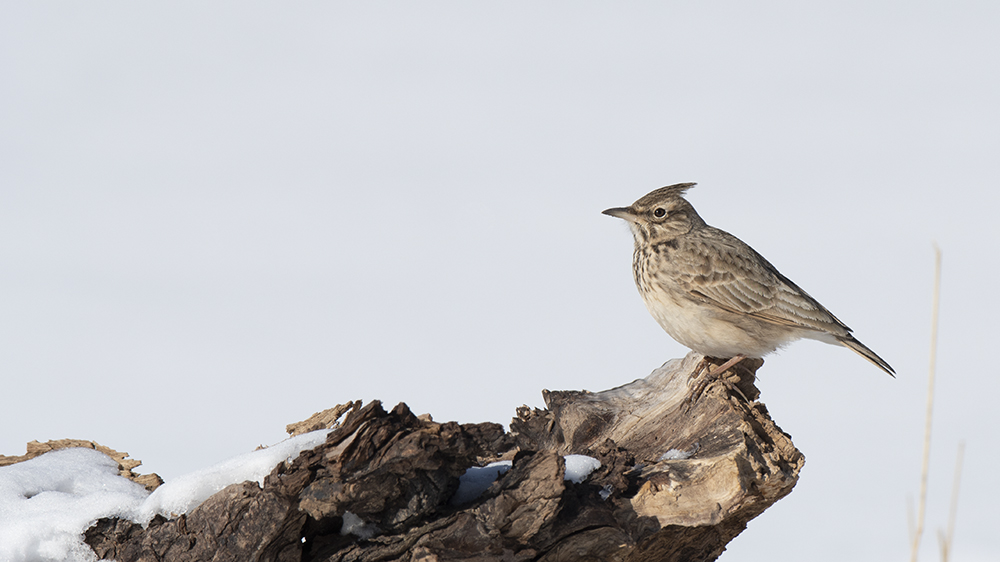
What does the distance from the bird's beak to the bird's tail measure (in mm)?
2487

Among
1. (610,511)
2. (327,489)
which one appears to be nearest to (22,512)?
(327,489)

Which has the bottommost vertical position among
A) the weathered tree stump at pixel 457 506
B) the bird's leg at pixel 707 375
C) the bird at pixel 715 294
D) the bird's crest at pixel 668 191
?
the weathered tree stump at pixel 457 506

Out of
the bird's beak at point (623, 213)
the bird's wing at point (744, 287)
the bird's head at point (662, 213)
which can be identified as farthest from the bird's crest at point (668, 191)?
the bird's wing at point (744, 287)

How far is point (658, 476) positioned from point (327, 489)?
2297 millimetres

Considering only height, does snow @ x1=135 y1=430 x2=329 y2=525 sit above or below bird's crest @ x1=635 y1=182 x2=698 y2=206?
below

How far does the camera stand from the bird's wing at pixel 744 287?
28.8 ft

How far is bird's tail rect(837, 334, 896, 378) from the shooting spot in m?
8.92

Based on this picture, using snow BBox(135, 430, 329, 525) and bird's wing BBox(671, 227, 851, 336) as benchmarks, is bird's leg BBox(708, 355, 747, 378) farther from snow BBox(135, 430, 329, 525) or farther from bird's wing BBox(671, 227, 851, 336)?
snow BBox(135, 430, 329, 525)

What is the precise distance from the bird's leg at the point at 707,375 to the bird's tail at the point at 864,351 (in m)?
1.23

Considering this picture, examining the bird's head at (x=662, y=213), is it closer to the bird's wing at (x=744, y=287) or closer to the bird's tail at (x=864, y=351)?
the bird's wing at (x=744, y=287)

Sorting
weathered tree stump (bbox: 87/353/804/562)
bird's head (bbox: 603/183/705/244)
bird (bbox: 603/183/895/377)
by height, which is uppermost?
bird's head (bbox: 603/183/705/244)

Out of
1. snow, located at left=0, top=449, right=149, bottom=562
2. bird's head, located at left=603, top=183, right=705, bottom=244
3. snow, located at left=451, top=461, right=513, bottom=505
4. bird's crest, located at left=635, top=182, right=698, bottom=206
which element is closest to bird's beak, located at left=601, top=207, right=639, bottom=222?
bird's head, located at left=603, top=183, right=705, bottom=244

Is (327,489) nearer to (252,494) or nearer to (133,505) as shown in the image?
(252,494)

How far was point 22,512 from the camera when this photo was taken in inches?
236
